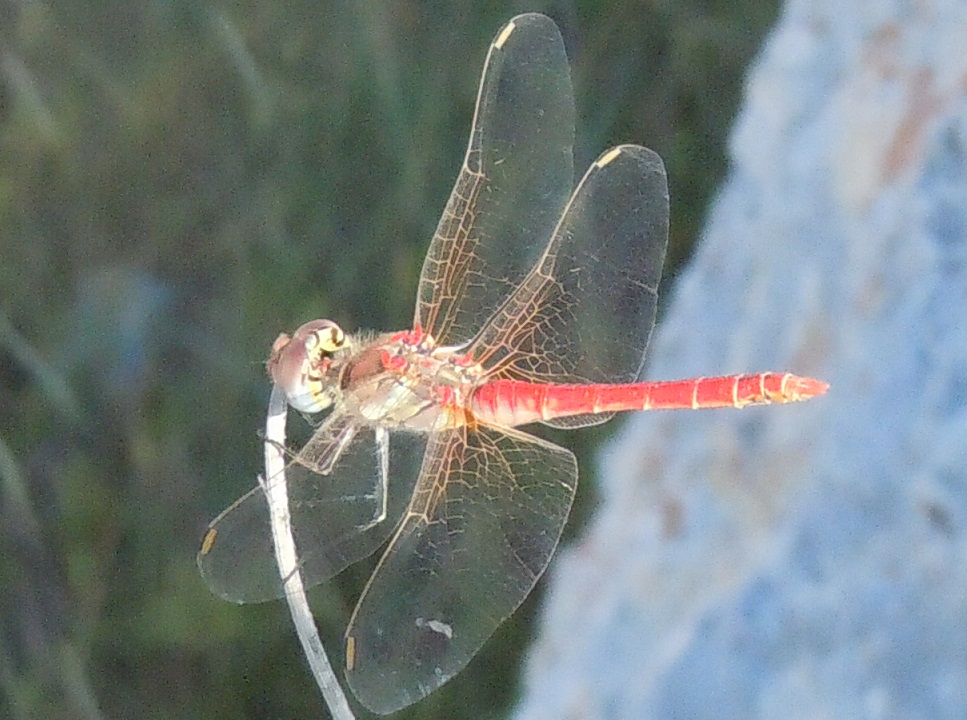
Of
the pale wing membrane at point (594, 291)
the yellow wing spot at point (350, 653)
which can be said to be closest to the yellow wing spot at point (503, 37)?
the pale wing membrane at point (594, 291)

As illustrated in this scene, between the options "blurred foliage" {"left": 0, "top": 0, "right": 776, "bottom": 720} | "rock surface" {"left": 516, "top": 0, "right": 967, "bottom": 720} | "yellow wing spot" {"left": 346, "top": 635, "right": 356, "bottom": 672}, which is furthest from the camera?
"blurred foliage" {"left": 0, "top": 0, "right": 776, "bottom": 720}

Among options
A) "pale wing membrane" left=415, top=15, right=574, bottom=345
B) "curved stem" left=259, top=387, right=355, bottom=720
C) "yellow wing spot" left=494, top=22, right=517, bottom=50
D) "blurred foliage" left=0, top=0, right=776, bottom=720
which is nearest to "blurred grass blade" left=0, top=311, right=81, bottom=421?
"blurred foliage" left=0, top=0, right=776, bottom=720

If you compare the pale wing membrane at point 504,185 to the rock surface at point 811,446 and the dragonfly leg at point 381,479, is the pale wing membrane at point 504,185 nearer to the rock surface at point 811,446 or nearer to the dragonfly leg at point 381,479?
Result: the dragonfly leg at point 381,479

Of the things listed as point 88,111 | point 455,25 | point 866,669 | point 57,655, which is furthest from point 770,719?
point 88,111

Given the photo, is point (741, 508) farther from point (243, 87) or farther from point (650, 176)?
point (243, 87)

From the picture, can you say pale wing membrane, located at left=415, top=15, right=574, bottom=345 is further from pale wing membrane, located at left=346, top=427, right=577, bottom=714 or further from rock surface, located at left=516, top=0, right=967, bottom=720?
rock surface, located at left=516, top=0, right=967, bottom=720

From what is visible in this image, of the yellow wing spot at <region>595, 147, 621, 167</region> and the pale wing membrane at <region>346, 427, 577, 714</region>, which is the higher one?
the yellow wing spot at <region>595, 147, 621, 167</region>
